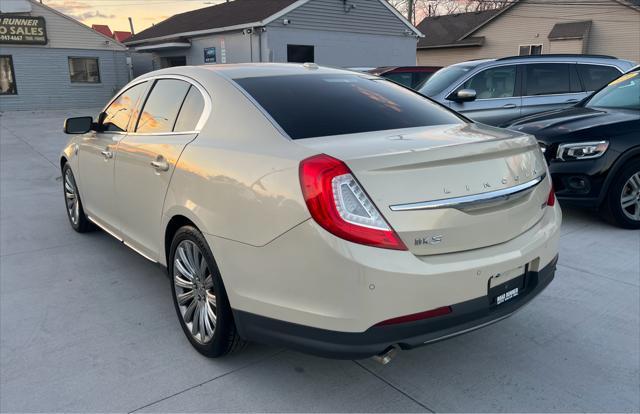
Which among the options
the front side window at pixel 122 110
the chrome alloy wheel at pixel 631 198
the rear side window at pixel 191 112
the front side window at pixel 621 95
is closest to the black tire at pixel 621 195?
the chrome alloy wheel at pixel 631 198

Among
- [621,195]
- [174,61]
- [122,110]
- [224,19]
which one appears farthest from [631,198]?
[174,61]

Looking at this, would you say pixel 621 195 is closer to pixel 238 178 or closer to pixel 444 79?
pixel 444 79

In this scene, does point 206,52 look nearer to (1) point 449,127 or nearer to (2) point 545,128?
(2) point 545,128

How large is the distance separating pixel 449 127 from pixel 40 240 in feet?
13.9

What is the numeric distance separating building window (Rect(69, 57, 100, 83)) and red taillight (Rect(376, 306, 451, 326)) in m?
24.7

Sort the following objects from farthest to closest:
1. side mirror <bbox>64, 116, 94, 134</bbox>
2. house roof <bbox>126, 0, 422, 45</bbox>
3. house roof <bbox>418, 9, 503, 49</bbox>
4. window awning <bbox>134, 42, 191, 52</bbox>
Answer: house roof <bbox>418, 9, 503, 49</bbox>, window awning <bbox>134, 42, 191, 52</bbox>, house roof <bbox>126, 0, 422, 45</bbox>, side mirror <bbox>64, 116, 94, 134</bbox>

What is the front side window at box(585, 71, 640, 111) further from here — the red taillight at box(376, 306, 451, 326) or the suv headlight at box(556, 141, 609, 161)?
the red taillight at box(376, 306, 451, 326)

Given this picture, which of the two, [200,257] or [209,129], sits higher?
[209,129]

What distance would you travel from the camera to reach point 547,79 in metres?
8.12

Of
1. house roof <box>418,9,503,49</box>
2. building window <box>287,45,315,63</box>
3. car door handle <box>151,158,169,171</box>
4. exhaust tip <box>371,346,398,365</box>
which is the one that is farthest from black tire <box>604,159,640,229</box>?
house roof <box>418,9,503,49</box>

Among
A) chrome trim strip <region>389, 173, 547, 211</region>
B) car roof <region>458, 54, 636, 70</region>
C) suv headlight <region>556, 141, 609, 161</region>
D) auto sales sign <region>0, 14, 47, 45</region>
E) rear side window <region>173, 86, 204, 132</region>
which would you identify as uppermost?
Result: auto sales sign <region>0, 14, 47, 45</region>

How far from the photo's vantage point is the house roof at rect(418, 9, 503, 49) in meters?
33.5

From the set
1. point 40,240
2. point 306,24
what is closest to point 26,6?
point 306,24

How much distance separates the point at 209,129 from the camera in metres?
2.97
